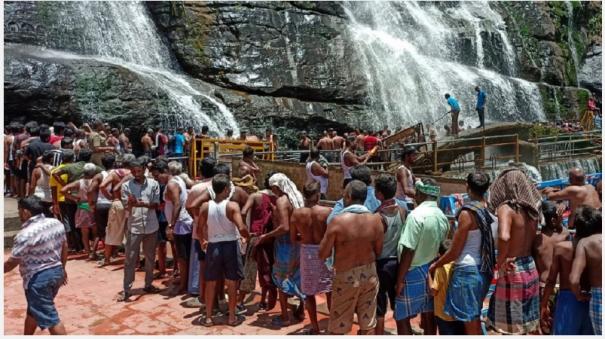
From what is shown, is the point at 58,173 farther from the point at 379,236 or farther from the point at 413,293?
the point at 413,293

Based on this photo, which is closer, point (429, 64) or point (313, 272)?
point (313, 272)

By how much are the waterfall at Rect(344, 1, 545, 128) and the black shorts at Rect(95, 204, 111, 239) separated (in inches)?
702

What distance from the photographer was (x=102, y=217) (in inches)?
334

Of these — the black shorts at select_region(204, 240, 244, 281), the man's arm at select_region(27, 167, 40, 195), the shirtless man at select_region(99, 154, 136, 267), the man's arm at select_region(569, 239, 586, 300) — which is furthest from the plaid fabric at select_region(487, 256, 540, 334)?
the man's arm at select_region(27, 167, 40, 195)

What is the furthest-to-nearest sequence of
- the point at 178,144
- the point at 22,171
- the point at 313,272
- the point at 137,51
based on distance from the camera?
the point at 137,51 → the point at 178,144 → the point at 22,171 → the point at 313,272

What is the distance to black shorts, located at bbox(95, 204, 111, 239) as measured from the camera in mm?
8406

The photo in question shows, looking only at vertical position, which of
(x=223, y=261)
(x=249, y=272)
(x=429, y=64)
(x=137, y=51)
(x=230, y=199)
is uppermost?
(x=429, y=64)

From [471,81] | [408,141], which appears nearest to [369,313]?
[408,141]

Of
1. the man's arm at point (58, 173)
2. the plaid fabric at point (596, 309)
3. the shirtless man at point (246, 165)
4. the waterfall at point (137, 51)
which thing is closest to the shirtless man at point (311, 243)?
the plaid fabric at point (596, 309)

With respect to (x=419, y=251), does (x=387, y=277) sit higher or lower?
lower

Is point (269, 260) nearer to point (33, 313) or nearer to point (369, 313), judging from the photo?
point (369, 313)

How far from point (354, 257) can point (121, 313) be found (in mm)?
3296

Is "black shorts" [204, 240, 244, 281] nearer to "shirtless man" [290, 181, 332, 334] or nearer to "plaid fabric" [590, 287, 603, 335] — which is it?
"shirtless man" [290, 181, 332, 334]

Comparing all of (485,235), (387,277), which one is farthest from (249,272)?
(485,235)
